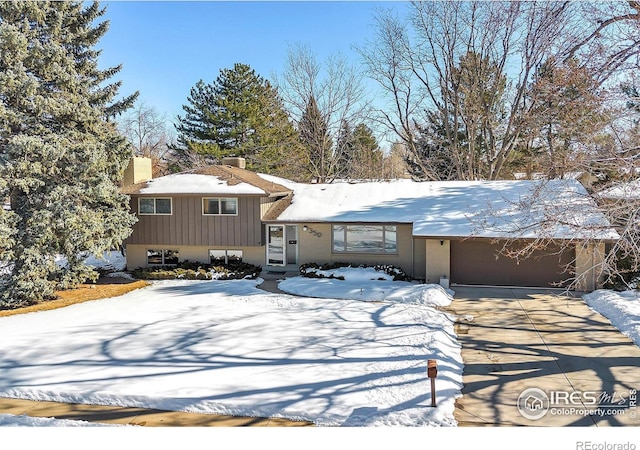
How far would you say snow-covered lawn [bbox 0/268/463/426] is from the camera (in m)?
7.09

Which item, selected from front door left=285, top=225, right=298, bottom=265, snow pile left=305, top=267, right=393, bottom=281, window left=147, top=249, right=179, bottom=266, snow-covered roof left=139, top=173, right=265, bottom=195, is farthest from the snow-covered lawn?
snow-covered roof left=139, top=173, right=265, bottom=195

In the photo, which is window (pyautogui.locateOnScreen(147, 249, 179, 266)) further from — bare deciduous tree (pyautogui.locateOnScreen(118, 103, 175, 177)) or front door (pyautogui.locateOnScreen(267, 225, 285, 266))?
bare deciduous tree (pyautogui.locateOnScreen(118, 103, 175, 177))

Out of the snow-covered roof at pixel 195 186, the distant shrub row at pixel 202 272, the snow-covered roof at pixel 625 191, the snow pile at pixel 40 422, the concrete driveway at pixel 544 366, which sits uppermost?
the snow-covered roof at pixel 195 186

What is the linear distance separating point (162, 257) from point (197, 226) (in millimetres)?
2519

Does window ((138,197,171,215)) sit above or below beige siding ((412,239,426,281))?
above

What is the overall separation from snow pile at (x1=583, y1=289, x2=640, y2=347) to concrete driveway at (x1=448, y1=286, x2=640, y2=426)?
213 millimetres

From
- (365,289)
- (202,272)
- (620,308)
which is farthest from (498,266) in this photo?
(202,272)

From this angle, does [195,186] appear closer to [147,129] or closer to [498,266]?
[498,266]

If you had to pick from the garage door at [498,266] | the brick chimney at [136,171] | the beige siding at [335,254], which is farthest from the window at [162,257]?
the garage door at [498,266]

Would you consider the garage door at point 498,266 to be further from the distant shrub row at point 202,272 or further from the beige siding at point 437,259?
the distant shrub row at point 202,272

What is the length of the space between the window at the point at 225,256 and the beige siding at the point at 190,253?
0.58ft

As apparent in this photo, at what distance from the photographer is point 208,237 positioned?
18.2 metres

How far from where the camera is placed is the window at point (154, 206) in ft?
60.7

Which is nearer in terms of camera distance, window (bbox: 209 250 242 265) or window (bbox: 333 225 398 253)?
window (bbox: 333 225 398 253)
